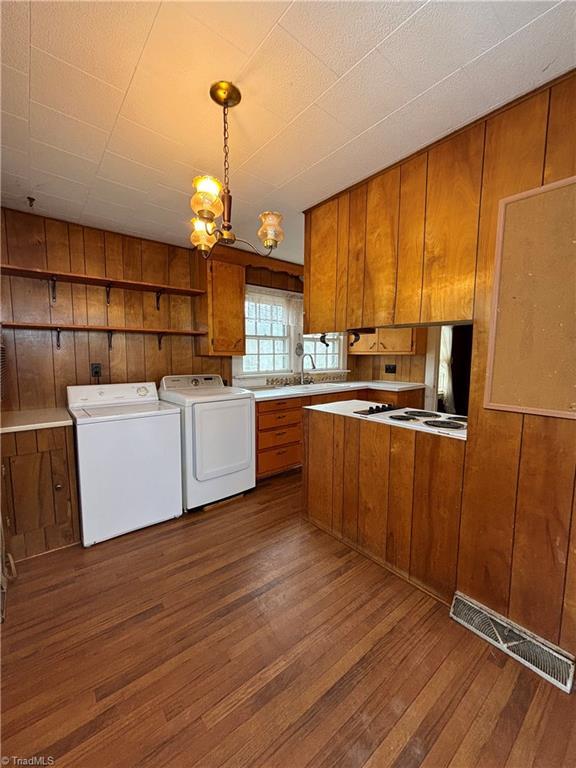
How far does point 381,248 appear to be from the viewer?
1.96 meters

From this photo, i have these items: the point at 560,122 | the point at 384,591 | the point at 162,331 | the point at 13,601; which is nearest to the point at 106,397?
the point at 162,331

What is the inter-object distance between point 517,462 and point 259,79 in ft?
6.41

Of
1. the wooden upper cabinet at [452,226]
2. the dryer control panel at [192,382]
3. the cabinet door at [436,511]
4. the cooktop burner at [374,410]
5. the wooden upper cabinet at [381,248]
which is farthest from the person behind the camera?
the dryer control panel at [192,382]

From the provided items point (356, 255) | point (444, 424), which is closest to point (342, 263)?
point (356, 255)

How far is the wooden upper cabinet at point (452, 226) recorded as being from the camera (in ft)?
5.02

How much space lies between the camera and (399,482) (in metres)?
1.89

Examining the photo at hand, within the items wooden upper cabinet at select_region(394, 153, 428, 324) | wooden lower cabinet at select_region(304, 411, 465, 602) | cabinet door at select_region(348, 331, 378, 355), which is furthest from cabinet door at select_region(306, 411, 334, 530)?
cabinet door at select_region(348, 331, 378, 355)

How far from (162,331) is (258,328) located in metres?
1.29

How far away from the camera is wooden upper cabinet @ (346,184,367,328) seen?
2074mm

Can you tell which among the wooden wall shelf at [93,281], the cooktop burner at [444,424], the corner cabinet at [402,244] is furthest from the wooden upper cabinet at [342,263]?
the wooden wall shelf at [93,281]

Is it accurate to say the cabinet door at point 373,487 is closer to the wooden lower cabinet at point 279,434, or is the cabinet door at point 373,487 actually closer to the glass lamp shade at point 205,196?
the wooden lower cabinet at point 279,434

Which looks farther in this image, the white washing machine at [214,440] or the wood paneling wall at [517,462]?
the white washing machine at [214,440]

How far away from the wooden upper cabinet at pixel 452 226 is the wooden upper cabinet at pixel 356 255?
1.46 feet

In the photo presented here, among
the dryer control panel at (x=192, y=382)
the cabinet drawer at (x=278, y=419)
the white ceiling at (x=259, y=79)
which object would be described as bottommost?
the cabinet drawer at (x=278, y=419)
